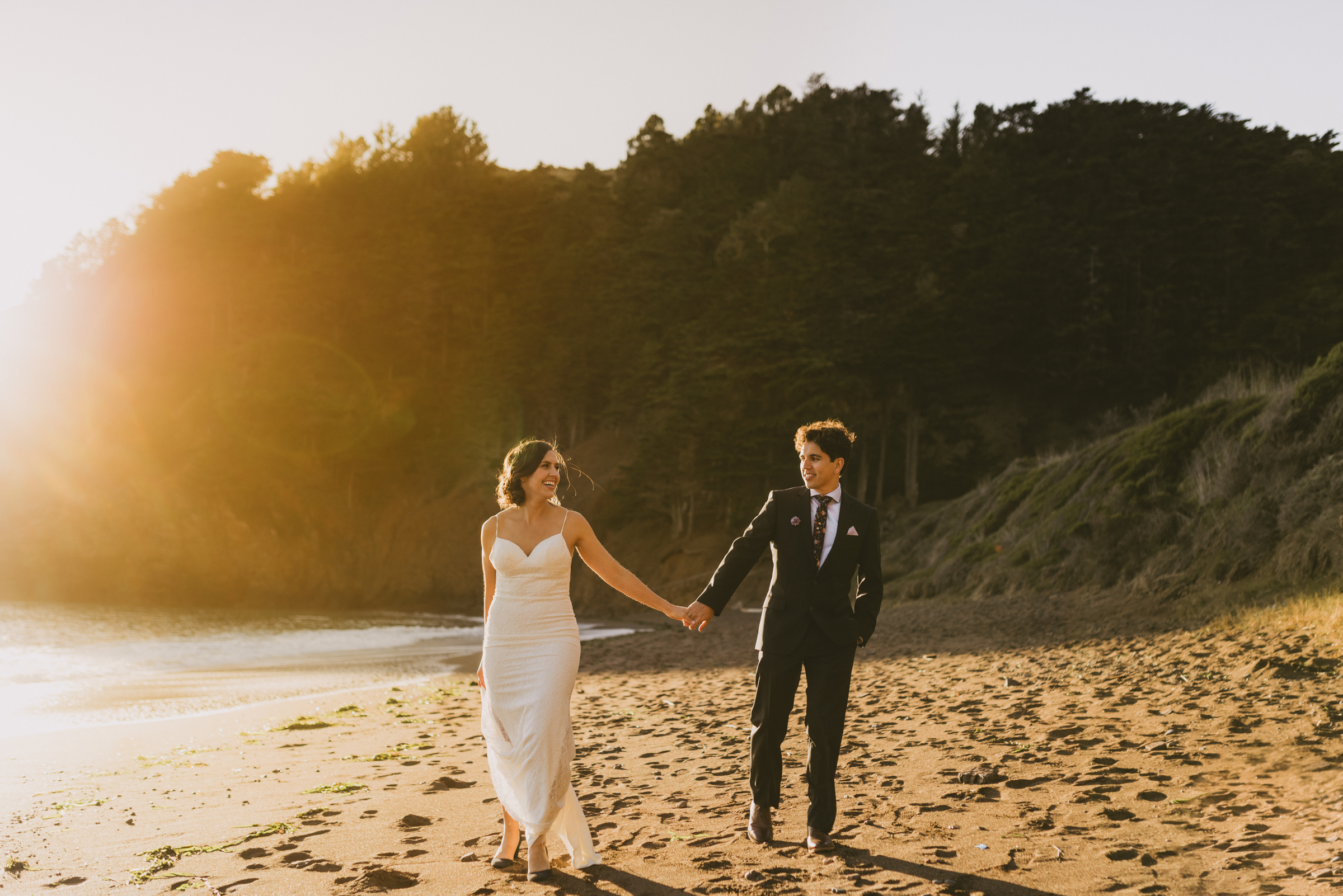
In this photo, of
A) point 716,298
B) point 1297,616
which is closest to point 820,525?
point 1297,616

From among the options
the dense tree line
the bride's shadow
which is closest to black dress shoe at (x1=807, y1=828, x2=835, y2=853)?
the bride's shadow

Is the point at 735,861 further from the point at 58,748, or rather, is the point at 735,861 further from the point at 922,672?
the point at 58,748

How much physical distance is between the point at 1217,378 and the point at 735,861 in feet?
117

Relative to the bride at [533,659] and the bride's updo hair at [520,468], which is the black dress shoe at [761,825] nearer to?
the bride at [533,659]

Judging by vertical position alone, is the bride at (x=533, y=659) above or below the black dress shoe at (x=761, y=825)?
above

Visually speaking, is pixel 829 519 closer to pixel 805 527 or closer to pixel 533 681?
pixel 805 527

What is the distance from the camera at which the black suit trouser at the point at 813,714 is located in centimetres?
469

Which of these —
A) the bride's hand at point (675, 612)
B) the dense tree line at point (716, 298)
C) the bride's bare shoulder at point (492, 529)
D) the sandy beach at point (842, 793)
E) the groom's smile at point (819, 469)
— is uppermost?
the dense tree line at point (716, 298)

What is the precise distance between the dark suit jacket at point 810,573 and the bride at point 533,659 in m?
0.71

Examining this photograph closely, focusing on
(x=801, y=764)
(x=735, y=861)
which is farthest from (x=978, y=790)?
(x=735, y=861)

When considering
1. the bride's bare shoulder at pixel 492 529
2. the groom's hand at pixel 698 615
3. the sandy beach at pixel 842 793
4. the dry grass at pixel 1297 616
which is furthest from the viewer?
the dry grass at pixel 1297 616

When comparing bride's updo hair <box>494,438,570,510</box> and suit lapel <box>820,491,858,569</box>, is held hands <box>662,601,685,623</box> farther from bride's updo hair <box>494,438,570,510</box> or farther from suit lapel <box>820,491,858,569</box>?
bride's updo hair <box>494,438,570,510</box>

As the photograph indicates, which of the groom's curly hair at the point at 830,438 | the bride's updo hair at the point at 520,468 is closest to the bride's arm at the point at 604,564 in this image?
the bride's updo hair at the point at 520,468

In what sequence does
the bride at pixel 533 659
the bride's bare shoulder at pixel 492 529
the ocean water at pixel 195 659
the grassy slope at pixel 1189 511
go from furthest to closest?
the ocean water at pixel 195 659 → the grassy slope at pixel 1189 511 → the bride's bare shoulder at pixel 492 529 → the bride at pixel 533 659
